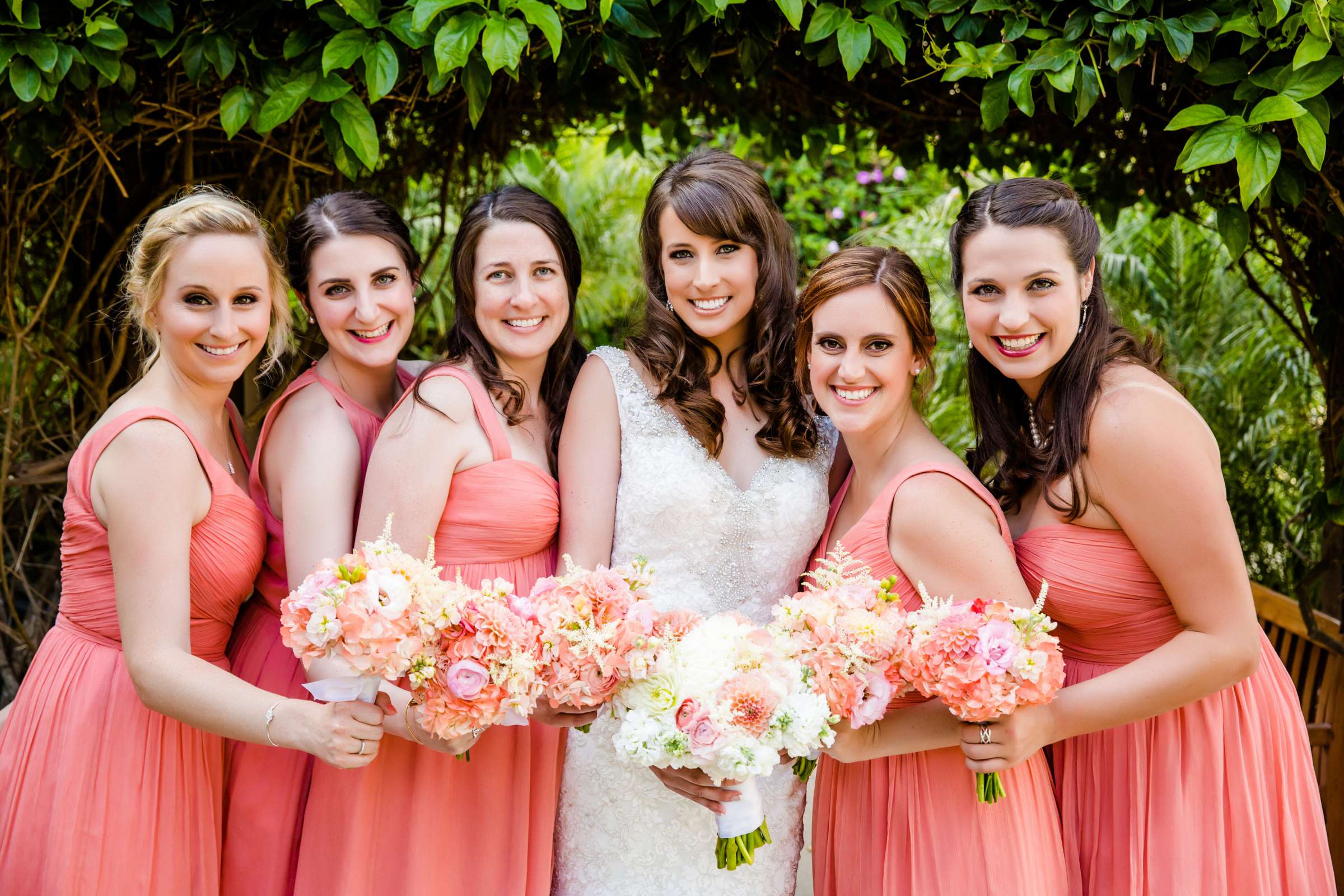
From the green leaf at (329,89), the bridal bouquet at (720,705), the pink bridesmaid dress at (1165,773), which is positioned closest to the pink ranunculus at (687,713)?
the bridal bouquet at (720,705)

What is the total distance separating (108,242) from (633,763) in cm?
285

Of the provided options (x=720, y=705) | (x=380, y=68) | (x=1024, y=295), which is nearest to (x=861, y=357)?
(x=1024, y=295)

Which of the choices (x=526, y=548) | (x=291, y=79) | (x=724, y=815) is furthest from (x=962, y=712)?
(x=291, y=79)

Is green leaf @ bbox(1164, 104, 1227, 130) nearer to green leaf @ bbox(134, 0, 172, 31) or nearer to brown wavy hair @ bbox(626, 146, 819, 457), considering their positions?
brown wavy hair @ bbox(626, 146, 819, 457)

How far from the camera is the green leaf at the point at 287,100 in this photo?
9.70 feet

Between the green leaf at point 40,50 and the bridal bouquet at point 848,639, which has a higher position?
the green leaf at point 40,50

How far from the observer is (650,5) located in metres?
3.11

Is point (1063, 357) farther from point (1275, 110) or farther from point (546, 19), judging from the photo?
point (546, 19)

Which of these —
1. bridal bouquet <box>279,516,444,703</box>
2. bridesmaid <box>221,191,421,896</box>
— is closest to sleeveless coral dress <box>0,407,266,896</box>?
bridesmaid <box>221,191,421,896</box>

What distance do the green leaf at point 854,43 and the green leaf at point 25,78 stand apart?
6.89 feet

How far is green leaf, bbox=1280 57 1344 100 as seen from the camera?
2672 mm

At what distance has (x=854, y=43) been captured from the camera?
2.92 metres

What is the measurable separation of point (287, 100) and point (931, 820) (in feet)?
8.59

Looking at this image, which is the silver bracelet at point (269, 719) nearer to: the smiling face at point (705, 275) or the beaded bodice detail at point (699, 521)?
the beaded bodice detail at point (699, 521)
